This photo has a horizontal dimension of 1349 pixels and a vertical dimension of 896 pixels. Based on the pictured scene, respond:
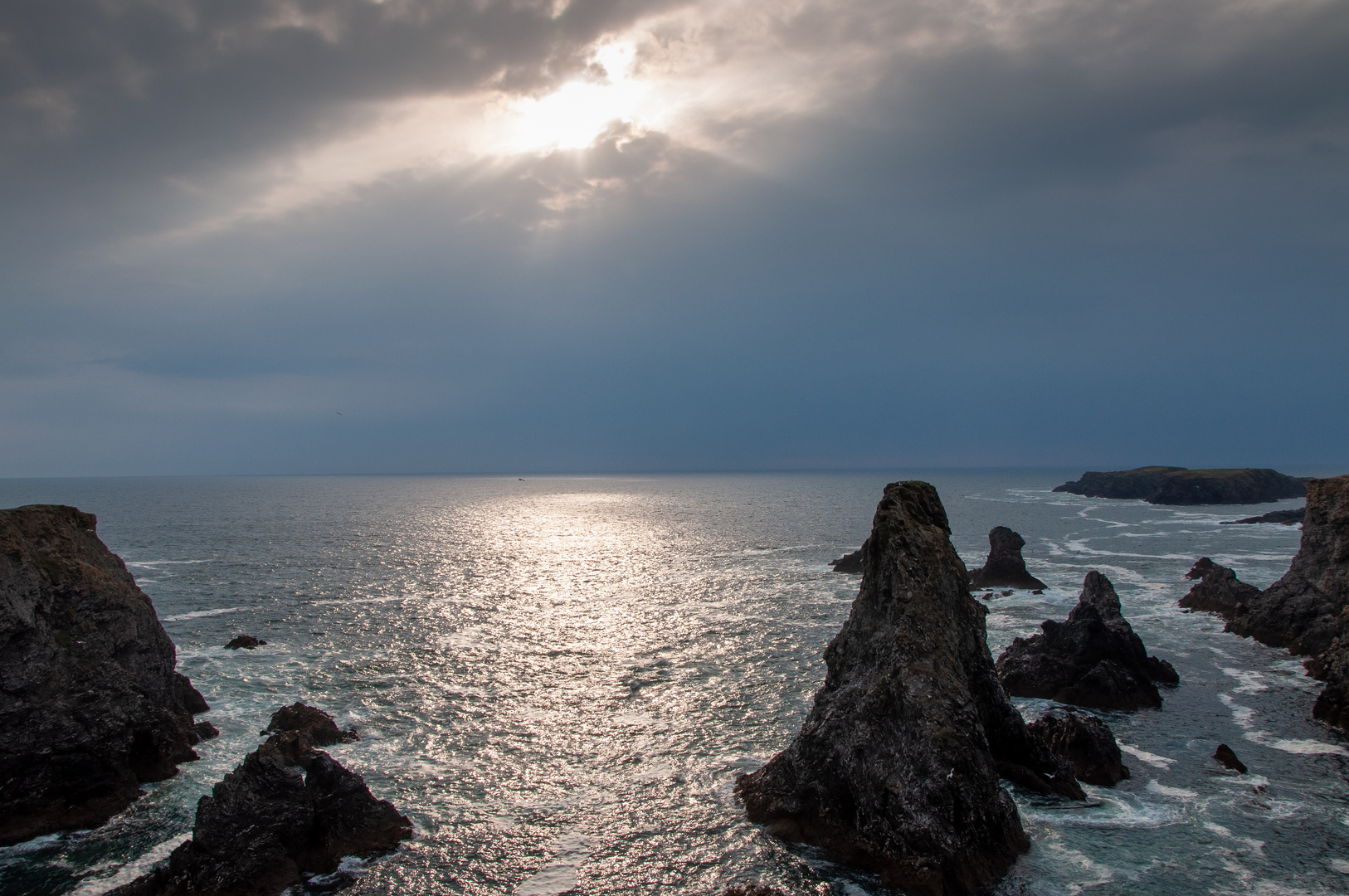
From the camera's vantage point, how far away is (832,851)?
922 inches

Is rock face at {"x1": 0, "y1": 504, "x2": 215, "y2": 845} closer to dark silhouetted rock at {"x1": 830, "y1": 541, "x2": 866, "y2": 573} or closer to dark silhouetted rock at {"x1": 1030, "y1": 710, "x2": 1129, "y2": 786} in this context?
dark silhouetted rock at {"x1": 1030, "y1": 710, "x2": 1129, "y2": 786}

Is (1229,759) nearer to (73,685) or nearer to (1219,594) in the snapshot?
(1219,594)

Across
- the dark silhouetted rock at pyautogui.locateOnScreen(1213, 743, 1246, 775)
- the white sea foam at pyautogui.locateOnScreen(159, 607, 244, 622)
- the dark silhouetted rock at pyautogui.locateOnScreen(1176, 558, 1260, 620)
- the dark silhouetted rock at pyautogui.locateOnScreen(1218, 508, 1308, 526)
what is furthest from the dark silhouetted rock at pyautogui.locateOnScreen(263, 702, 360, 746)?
the dark silhouetted rock at pyautogui.locateOnScreen(1218, 508, 1308, 526)

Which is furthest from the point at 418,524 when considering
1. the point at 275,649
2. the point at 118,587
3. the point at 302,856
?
the point at 302,856

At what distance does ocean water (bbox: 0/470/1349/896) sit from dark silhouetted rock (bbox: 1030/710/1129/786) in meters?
0.88

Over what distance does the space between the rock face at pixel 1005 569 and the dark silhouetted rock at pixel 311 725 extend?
Answer: 193ft

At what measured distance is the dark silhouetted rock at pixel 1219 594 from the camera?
57.2m

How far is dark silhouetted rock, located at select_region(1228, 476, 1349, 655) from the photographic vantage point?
45.1 meters

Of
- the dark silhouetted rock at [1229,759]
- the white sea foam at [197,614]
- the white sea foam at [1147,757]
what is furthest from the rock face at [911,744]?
the white sea foam at [197,614]

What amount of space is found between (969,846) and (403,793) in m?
20.4

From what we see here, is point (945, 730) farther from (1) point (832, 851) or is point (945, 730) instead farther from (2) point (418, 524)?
(2) point (418, 524)

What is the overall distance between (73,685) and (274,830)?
11.9 metres

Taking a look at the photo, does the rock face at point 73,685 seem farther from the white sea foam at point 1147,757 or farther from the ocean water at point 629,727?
the white sea foam at point 1147,757

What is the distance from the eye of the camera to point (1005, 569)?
7200cm
